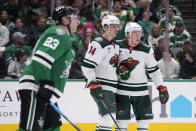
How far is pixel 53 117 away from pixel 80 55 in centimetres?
313

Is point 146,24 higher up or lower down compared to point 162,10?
lower down

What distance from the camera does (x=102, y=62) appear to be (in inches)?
212

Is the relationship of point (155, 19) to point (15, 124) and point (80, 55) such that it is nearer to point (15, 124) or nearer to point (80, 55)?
point (80, 55)

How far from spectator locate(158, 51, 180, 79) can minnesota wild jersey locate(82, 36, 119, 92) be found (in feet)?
6.03

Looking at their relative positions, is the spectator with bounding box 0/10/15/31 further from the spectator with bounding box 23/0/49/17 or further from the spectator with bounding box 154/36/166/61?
the spectator with bounding box 154/36/166/61

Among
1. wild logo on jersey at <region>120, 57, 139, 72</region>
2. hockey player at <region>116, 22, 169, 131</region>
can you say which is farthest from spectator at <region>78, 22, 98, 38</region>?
wild logo on jersey at <region>120, 57, 139, 72</region>

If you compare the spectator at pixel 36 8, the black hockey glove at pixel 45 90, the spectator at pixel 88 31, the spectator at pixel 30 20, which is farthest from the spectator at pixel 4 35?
the black hockey glove at pixel 45 90

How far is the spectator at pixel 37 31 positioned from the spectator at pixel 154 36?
64.0 inches

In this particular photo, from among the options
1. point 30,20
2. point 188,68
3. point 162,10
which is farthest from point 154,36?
point 30,20

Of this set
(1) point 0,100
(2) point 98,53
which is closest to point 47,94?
(2) point 98,53

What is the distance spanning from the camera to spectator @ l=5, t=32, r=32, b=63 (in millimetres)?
6902

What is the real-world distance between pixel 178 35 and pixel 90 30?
1352 mm

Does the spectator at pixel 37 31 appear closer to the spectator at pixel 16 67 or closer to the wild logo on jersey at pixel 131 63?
the spectator at pixel 16 67

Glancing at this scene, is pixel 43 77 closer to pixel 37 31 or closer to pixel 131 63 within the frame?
pixel 131 63
